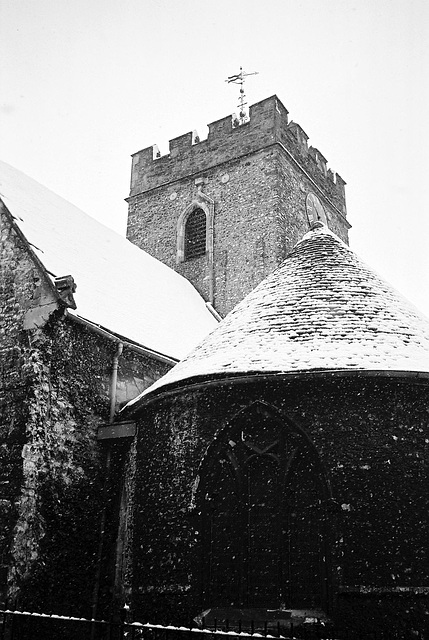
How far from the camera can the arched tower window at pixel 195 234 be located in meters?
20.2

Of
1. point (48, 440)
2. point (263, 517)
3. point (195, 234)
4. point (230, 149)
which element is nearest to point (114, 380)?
point (48, 440)

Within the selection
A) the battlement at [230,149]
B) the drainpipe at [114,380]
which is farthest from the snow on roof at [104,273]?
the battlement at [230,149]

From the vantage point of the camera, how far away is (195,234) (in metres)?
20.6

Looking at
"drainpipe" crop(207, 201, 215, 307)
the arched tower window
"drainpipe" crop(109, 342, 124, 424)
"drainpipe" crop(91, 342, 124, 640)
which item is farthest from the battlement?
"drainpipe" crop(91, 342, 124, 640)

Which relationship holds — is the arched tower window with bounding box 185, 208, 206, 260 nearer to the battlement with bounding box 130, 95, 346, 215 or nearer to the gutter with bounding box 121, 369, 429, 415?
the battlement with bounding box 130, 95, 346, 215

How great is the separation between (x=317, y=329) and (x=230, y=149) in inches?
496

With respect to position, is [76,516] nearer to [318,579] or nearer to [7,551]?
[7,551]

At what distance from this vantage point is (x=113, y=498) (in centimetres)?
1070

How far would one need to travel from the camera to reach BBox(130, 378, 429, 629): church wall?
7816mm

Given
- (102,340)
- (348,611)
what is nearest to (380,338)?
(348,611)

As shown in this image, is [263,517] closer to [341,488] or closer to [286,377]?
[341,488]

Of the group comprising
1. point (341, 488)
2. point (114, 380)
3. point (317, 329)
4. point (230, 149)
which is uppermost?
point (230, 149)

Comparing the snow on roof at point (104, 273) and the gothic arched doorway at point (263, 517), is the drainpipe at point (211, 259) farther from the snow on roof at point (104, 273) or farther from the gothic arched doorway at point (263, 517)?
the gothic arched doorway at point (263, 517)

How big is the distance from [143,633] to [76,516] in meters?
2.17
